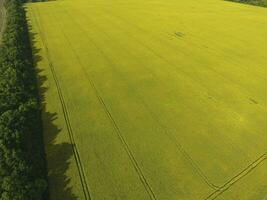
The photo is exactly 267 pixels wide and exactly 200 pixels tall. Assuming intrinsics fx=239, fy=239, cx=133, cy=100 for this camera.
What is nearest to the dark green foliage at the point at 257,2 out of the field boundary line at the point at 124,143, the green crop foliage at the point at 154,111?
the green crop foliage at the point at 154,111

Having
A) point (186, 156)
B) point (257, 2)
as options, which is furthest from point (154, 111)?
point (257, 2)

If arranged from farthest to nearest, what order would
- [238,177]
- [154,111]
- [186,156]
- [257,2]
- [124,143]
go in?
1. [257,2]
2. [154,111]
3. [124,143]
4. [186,156]
5. [238,177]

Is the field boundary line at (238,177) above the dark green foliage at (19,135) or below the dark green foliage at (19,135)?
below

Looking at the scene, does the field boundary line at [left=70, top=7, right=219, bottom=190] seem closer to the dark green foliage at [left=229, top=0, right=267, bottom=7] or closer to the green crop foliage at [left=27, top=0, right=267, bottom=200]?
the green crop foliage at [left=27, top=0, right=267, bottom=200]

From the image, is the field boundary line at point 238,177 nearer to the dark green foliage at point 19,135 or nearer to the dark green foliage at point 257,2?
the dark green foliage at point 19,135

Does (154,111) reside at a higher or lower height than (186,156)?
higher

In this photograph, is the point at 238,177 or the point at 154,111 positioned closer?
the point at 238,177

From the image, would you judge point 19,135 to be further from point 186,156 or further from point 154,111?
point 186,156
